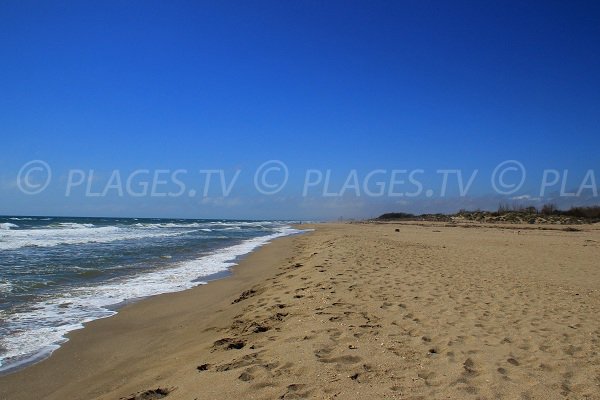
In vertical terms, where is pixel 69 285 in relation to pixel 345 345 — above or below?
below

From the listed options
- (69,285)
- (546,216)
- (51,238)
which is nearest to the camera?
(69,285)

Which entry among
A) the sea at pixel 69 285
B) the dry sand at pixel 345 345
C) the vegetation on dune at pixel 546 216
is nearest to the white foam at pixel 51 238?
the sea at pixel 69 285

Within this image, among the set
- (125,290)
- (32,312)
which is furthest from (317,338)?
(125,290)

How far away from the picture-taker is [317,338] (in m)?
5.00

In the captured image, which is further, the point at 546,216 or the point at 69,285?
the point at 546,216

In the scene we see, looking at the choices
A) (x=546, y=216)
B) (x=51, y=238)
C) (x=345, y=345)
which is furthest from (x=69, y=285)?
(x=546, y=216)

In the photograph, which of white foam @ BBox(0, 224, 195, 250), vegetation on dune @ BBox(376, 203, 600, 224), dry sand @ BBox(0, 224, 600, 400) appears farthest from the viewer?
vegetation on dune @ BBox(376, 203, 600, 224)

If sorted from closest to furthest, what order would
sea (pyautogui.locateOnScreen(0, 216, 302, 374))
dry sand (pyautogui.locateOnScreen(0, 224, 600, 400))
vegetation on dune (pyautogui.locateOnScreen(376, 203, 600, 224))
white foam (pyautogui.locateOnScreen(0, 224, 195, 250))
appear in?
1. dry sand (pyautogui.locateOnScreen(0, 224, 600, 400))
2. sea (pyautogui.locateOnScreen(0, 216, 302, 374))
3. white foam (pyautogui.locateOnScreen(0, 224, 195, 250))
4. vegetation on dune (pyautogui.locateOnScreen(376, 203, 600, 224))

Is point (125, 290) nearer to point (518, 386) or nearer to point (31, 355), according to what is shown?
point (31, 355)

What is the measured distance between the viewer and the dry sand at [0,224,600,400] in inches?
150

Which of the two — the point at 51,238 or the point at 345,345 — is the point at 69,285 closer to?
the point at 345,345

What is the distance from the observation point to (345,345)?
4773 millimetres

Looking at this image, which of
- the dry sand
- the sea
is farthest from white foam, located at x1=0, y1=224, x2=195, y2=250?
the dry sand

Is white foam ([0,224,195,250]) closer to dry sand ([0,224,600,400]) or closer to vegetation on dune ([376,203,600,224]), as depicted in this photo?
dry sand ([0,224,600,400])
